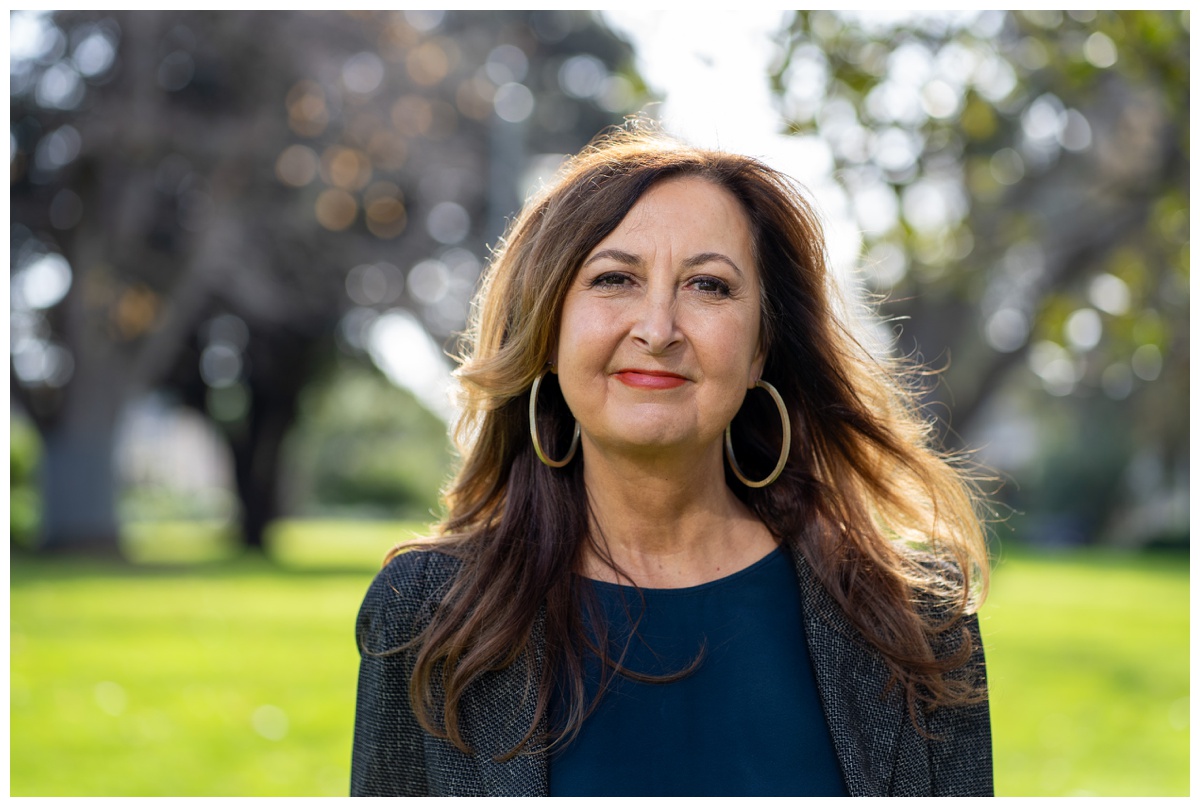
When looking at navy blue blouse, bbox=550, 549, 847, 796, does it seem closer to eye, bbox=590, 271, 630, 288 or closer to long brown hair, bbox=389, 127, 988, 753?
long brown hair, bbox=389, 127, 988, 753

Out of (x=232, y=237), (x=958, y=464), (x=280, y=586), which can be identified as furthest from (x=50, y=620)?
(x=958, y=464)

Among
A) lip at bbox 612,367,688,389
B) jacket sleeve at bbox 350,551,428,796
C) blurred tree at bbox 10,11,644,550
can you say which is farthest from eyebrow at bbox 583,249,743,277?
blurred tree at bbox 10,11,644,550

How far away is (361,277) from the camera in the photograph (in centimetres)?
2302

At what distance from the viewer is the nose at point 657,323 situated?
2.48 metres

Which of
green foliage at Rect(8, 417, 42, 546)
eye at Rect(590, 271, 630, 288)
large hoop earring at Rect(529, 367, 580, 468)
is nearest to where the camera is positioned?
eye at Rect(590, 271, 630, 288)

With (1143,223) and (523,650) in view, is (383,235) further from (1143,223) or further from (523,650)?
(523,650)

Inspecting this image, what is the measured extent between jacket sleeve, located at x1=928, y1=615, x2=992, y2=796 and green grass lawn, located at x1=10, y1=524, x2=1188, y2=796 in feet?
0.80

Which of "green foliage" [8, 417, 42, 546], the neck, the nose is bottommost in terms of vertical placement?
"green foliage" [8, 417, 42, 546]

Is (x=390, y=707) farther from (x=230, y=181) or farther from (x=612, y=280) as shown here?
(x=230, y=181)

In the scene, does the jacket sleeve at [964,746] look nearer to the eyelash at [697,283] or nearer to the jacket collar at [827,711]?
the jacket collar at [827,711]

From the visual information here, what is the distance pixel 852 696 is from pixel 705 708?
32cm

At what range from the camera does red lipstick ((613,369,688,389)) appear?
2.53 metres

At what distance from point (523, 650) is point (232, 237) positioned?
1931cm

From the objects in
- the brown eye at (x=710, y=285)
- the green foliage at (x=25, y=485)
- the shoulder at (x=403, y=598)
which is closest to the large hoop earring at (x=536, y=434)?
the shoulder at (x=403, y=598)
